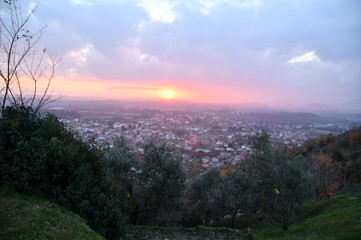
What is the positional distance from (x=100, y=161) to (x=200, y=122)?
357 feet

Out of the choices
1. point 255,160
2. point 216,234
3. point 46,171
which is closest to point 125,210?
point 216,234

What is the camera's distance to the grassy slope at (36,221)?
657 centimetres

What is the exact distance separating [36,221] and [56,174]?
2355mm

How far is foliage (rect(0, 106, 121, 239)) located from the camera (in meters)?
9.11

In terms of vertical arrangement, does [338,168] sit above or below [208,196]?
above

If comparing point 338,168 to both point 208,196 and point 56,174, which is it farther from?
point 56,174

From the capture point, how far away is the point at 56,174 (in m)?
9.29

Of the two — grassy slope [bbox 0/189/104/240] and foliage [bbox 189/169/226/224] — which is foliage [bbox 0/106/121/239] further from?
foliage [bbox 189/169/226/224]

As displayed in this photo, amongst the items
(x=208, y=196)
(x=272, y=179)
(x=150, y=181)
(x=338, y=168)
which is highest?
(x=272, y=179)

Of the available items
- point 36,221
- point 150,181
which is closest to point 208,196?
point 150,181

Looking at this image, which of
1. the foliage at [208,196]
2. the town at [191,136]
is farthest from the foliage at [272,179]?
the town at [191,136]

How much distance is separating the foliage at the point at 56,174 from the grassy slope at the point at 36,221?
586mm

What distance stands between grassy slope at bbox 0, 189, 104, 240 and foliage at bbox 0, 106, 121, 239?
1.92ft

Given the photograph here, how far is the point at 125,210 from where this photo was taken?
54.6 feet
